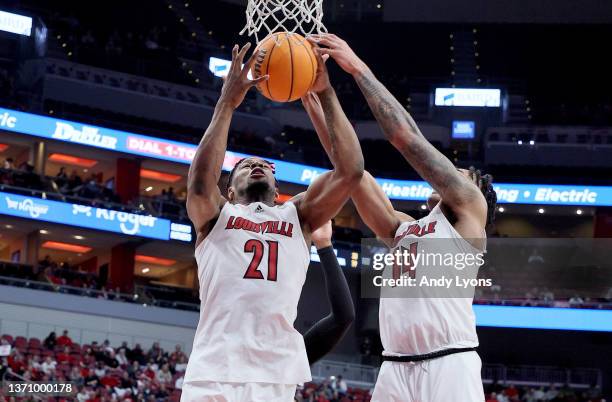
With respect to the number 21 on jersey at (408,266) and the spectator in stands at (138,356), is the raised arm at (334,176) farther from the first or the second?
the spectator in stands at (138,356)

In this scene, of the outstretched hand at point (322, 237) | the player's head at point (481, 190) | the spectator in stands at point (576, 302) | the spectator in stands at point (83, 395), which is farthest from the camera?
the spectator in stands at point (576, 302)

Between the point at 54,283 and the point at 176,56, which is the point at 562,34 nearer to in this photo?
the point at 176,56

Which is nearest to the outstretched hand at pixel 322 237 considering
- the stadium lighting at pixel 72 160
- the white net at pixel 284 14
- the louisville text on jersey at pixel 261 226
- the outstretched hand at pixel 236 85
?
the louisville text on jersey at pixel 261 226

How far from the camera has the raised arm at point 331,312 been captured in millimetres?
5664

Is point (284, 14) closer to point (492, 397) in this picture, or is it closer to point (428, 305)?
point (428, 305)

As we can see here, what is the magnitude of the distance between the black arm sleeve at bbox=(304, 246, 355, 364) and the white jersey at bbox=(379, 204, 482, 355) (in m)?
0.25

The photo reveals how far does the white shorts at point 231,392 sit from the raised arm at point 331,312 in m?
0.76

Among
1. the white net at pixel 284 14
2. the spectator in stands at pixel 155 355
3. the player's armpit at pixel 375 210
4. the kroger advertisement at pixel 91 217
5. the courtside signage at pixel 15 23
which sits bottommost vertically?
the spectator in stands at pixel 155 355

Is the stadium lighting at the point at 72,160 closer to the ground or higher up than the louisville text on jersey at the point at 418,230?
higher up

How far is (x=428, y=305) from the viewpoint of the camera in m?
5.67

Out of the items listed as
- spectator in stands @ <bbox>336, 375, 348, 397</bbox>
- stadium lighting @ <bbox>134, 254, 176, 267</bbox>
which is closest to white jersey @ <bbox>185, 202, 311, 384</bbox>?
spectator in stands @ <bbox>336, 375, 348, 397</bbox>

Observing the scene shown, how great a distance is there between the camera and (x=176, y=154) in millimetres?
32656

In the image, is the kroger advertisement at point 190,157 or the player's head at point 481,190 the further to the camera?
the kroger advertisement at point 190,157

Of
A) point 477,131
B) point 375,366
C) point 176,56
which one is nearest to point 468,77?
point 477,131
